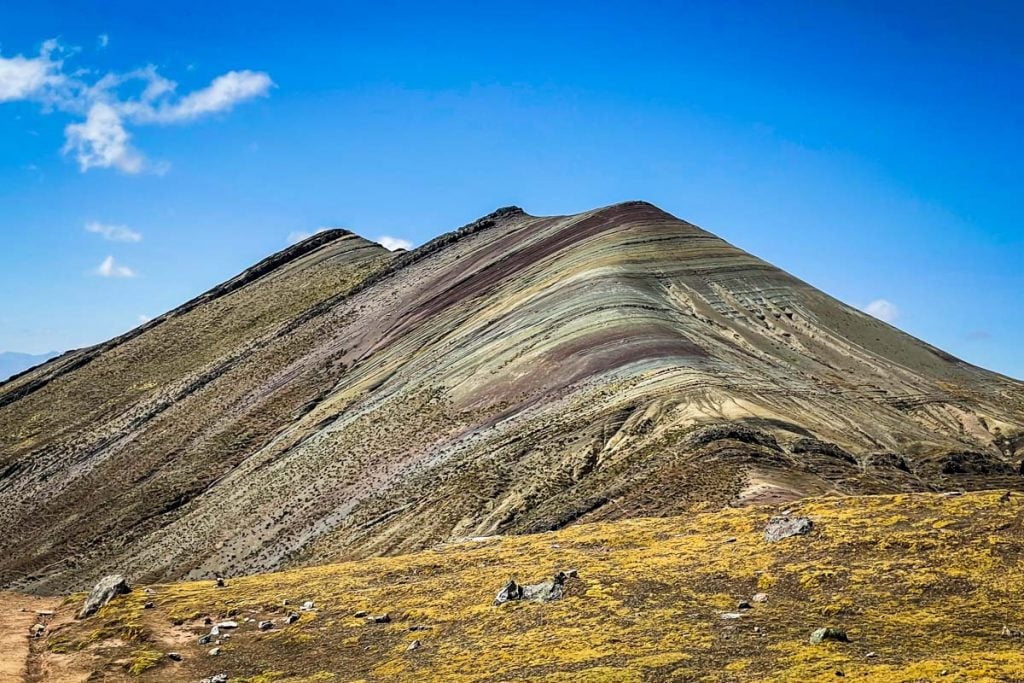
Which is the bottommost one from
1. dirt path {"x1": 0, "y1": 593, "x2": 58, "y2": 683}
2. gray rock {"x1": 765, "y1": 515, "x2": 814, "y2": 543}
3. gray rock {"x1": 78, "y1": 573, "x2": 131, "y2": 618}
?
dirt path {"x1": 0, "y1": 593, "x2": 58, "y2": 683}

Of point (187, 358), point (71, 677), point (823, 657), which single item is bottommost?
point (71, 677)

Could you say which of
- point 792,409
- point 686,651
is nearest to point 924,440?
point 792,409

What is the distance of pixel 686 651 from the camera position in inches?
768

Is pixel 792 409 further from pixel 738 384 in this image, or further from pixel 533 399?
pixel 533 399

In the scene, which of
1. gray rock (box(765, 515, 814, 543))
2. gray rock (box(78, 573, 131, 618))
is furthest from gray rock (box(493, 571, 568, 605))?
gray rock (box(78, 573, 131, 618))

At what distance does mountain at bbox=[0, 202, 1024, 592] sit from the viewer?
43.4 meters

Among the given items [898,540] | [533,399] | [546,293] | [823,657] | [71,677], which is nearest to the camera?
[823,657]

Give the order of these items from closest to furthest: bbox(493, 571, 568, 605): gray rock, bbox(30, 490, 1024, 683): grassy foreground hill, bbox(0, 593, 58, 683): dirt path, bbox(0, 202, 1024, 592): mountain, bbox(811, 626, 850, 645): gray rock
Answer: bbox(30, 490, 1024, 683): grassy foreground hill → bbox(811, 626, 850, 645): gray rock → bbox(493, 571, 568, 605): gray rock → bbox(0, 593, 58, 683): dirt path → bbox(0, 202, 1024, 592): mountain

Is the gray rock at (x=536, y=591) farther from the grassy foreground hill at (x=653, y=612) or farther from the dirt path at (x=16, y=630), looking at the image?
the dirt path at (x=16, y=630)

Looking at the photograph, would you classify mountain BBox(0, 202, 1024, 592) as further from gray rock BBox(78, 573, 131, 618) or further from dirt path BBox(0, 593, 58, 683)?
gray rock BBox(78, 573, 131, 618)

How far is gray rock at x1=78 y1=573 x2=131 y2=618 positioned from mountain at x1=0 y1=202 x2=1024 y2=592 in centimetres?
1114

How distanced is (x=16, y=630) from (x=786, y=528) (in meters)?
28.8

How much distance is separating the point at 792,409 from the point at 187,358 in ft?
238

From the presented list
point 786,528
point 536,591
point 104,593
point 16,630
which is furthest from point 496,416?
point 536,591
